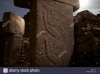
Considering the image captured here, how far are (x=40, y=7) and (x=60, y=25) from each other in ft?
1.74

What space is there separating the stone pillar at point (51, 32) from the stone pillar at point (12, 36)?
9.08ft

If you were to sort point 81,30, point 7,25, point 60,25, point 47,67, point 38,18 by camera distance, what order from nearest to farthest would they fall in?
point 47,67 < point 38,18 < point 60,25 < point 81,30 < point 7,25

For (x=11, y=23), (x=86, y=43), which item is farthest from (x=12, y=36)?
(x=86, y=43)

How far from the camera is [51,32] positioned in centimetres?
381

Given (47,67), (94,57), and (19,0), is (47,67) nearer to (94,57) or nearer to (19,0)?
(94,57)

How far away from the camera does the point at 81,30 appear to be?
4188 millimetres

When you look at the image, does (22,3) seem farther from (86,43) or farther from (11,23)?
(11,23)

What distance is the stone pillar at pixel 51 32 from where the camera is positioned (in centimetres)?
364

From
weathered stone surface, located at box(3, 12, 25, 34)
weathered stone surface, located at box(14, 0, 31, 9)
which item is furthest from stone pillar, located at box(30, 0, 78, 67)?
weathered stone surface, located at box(3, 12, 25, 34)

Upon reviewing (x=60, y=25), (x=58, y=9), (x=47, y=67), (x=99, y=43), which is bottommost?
(x=47, y=67)

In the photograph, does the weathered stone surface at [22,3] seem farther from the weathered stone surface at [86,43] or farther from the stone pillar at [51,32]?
the weathered stone surface at [86,43]

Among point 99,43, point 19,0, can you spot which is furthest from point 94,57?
point 19,0

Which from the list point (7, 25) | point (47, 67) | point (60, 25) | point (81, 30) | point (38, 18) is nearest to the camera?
point (47, 67)

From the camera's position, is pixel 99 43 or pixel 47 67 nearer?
pixel 47 67
